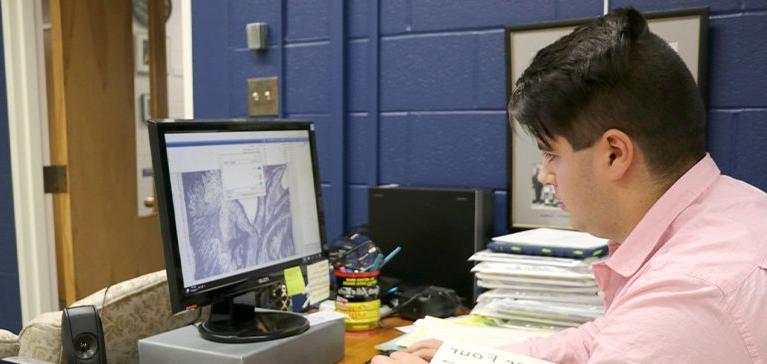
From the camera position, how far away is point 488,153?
1926 millimetres

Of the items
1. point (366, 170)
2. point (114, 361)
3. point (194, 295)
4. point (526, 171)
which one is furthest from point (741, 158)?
point (114, 361)

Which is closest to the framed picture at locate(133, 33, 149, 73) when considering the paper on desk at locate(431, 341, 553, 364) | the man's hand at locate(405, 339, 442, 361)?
the man's hand at locate(405, 339, 442, 361)

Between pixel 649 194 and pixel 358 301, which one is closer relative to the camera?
pixel 649 194

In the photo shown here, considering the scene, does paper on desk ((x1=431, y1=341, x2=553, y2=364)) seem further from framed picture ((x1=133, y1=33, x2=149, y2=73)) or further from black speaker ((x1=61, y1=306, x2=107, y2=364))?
framed picture ((x1=133, y1=33, x2=149, y2=73))

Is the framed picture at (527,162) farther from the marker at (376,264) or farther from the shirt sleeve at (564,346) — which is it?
the shirt sleeve at (564,346)

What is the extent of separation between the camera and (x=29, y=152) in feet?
8.64

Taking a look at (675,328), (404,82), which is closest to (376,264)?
(404,82)

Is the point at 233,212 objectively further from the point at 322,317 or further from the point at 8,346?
the point at 8,346

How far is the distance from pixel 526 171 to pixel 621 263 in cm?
90

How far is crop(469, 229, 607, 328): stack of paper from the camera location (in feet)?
4.91

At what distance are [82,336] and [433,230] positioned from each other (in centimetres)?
97

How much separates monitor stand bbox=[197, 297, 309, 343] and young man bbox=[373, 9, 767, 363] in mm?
560

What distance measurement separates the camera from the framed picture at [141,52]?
3.90 meters

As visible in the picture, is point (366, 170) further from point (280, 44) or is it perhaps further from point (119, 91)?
point (119, 91)
